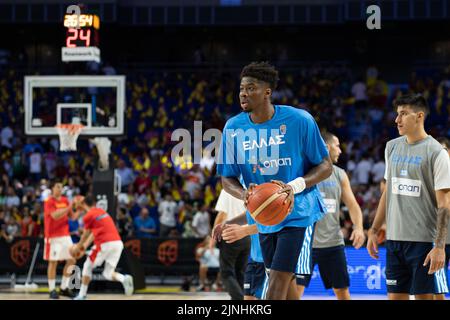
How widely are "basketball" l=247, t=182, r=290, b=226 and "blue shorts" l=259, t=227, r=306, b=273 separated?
294 mm

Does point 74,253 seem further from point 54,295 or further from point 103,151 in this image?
point 103,151

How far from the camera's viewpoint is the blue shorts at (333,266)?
30.0 ft

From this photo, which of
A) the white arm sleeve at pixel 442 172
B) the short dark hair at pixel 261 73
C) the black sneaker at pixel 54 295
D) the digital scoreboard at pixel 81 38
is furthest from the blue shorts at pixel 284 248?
the digital scoreboard at pixel 81 38

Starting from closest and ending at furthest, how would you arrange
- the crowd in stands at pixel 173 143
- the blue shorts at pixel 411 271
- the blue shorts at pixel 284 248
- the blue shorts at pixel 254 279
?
the blue shorts at pixel 284 248 < the blue shorts at pixel 411 271 < the blue shorts at pixel 254 279 < the crowd in stands at pixel 173 143

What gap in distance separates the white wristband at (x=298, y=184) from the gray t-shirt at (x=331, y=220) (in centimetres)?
284

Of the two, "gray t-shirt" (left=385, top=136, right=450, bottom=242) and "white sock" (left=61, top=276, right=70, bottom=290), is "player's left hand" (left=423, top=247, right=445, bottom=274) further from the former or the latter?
"white sock" (left=61, top=276, right=70, bottom=290)

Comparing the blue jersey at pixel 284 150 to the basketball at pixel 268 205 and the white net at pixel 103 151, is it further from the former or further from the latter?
the white net at pixel 103 151

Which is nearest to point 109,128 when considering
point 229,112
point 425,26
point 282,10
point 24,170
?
point 24,170

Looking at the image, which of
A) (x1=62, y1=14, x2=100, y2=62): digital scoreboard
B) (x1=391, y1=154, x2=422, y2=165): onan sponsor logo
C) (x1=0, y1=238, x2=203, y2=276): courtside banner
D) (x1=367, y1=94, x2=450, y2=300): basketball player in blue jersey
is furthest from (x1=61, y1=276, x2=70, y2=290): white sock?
(x1=391, y1=154, x2=422, y2=165): onan sponsor logo

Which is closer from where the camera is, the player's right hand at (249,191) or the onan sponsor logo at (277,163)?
the player's right hand at (249,191)

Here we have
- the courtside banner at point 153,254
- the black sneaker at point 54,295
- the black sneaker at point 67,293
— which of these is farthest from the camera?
the courtside banner at point 153,254

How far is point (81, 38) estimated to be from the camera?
→ 623 inches

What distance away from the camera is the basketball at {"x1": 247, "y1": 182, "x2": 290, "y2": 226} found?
6.03 m

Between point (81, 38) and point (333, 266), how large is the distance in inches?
329
